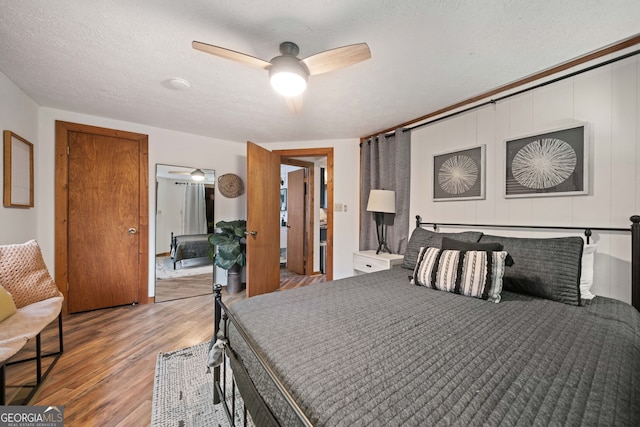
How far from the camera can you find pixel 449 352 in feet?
3.10

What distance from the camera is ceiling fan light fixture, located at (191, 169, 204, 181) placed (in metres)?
3.55

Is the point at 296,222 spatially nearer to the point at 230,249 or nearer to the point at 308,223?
the point at 308,223

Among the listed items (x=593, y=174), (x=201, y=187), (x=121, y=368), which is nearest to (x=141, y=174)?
(x=201, y=187)

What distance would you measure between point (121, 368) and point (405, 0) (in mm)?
3000

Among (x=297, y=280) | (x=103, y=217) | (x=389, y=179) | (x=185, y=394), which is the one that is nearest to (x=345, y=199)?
(x=389, y=179)

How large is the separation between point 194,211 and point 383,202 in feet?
8.51

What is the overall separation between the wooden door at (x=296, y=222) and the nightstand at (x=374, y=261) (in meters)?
1.69

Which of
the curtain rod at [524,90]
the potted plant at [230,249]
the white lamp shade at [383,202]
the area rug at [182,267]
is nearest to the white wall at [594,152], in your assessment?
the curtain rod at [524,90]

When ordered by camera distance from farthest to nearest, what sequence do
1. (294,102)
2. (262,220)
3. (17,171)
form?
(262,220), (17,171), (294,102)

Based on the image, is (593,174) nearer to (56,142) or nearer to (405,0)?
(405,0)

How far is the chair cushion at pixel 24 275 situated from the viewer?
1.71m

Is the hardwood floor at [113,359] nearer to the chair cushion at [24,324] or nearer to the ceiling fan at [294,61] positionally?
the chair cushion at [24,324]

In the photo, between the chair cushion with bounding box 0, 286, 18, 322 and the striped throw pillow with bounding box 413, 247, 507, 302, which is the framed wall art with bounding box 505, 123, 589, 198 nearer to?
the striped throw pillow with bounding box 413, 247, 507, 302

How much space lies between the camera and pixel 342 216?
148 inches
